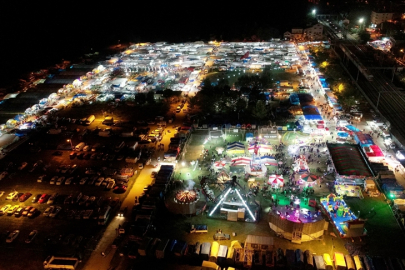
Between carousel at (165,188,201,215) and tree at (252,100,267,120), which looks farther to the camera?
tree at (252,100,267,120)

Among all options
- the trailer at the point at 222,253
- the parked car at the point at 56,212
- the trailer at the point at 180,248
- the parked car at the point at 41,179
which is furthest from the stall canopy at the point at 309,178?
the parked car at the point at 41,179

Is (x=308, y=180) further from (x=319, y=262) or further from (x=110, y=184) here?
(x=110, y=184)

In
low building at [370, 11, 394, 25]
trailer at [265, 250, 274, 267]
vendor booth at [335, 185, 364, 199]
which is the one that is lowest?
vendor booth at [335, 185, 364, 199]

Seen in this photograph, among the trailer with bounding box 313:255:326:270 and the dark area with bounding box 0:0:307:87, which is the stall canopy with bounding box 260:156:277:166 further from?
the dark area with bounding box 0:0:307:87

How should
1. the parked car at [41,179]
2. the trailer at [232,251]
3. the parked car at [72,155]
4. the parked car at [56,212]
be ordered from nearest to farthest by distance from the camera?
the trailer at [232,251] → the parked car at [56,212] → the parked car at [41,179] → the parked car at [72,155]

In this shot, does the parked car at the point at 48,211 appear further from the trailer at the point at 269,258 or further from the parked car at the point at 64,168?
the trailer at the point at 269,258

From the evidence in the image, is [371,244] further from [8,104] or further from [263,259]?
[8,104]

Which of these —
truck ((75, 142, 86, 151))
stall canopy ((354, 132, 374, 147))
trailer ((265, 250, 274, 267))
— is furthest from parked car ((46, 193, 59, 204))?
stall canopy ((354, 132, 374, 147))
